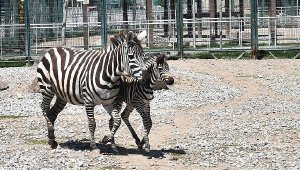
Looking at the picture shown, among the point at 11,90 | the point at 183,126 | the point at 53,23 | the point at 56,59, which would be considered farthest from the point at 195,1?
the point at 56,59

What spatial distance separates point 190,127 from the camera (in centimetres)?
1387

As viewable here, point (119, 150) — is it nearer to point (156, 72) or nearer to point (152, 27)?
point (156, 72)

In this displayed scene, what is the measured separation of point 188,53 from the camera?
2514cm

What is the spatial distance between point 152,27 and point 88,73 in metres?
15.1

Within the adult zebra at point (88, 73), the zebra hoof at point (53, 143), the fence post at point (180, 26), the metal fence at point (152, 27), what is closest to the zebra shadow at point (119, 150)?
the zebra hoof at point (53, 143)

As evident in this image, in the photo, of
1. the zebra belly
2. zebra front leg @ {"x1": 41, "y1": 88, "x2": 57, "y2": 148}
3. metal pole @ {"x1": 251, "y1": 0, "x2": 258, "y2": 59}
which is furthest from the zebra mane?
metal pole @ {"x1": 251, "y1": 0, "x2": 258, "y2": 59}

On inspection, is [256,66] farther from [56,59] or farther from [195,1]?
[56,59]

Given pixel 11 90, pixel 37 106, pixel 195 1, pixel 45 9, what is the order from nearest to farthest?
pixel 37 106 → pixel 11 90 → pixel 45 9 → pixel 195 1

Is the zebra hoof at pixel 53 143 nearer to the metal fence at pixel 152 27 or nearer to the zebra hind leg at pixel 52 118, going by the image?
the zebra hind leg at pixel 52 118

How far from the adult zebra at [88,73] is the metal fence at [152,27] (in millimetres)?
12282

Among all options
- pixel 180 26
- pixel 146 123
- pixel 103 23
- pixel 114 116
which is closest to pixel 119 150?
→ pixel 114 116

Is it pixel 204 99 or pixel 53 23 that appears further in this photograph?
pixel 53 23

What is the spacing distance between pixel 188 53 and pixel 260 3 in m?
4.20

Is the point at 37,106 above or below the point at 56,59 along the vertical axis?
below
